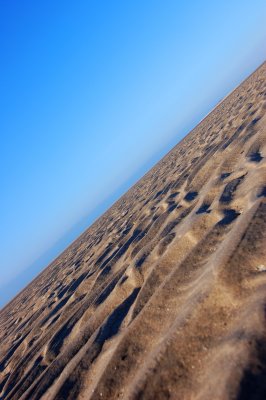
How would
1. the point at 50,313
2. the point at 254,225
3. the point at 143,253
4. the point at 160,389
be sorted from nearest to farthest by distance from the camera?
1. the point at 160,389
2. the point at 254,225
3. the point at 143,253
4. the point at 50,313

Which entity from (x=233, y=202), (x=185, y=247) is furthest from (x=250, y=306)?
(x=233, y=202)

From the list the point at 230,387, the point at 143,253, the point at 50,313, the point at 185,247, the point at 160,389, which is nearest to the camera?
the point at 230,387

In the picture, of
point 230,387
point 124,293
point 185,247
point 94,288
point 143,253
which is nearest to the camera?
point 230,387

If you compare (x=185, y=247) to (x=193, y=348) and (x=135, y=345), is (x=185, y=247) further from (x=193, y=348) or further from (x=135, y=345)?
(x=193, y=348)

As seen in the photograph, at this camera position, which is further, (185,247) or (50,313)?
(50,313)

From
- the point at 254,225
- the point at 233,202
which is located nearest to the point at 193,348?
the point at 254,225

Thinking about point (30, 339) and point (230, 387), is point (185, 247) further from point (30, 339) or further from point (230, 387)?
point (30, 339)
